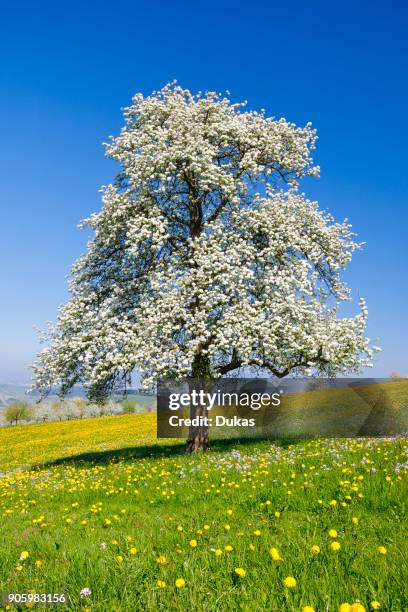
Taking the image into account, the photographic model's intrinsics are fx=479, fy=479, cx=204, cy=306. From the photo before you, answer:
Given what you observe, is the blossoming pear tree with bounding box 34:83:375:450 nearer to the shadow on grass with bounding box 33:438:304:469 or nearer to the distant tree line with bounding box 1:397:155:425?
the shadow on grass with bounding box 33:438:304:469

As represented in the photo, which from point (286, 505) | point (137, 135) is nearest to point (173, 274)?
point (137, 135)

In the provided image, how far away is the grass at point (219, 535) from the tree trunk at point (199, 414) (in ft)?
15.2

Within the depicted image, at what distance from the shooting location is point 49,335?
19562 millimetres

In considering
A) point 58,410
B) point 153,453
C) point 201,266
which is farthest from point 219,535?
point 58,410

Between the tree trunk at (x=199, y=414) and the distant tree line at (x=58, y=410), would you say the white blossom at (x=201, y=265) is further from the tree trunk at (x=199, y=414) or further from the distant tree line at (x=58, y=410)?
the distant tree line at (x=58, y=410)

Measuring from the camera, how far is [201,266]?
17.3 metres

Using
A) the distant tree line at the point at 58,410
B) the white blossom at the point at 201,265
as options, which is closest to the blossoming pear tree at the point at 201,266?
the white blossom at the point at 201,265

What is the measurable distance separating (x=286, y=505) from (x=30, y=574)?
175 inches

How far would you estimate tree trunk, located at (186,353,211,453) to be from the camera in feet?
61.7

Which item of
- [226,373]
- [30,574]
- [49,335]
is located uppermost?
[49,335]

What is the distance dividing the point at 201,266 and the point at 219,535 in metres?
11.4

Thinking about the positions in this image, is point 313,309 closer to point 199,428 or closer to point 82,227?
point 199,428

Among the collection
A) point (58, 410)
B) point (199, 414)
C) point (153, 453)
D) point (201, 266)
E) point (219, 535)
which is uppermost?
point (201, 266)

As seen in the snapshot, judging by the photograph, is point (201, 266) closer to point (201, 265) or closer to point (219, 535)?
point (201, 265)
